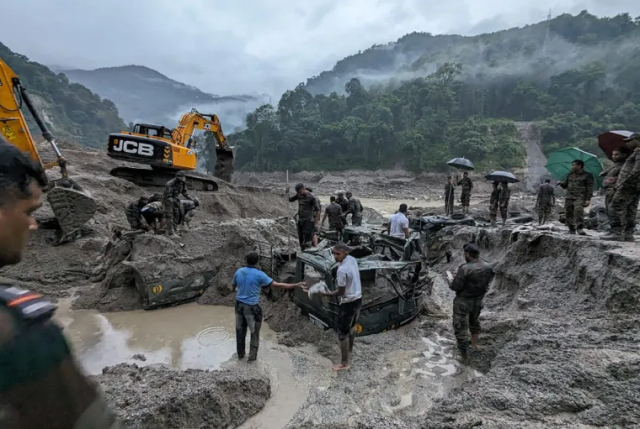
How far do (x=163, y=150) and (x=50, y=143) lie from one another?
4057 mm

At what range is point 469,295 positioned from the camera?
4949 millimetres

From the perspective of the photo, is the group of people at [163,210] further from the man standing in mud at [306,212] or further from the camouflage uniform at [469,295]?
the camouflage uniform at [469,295]

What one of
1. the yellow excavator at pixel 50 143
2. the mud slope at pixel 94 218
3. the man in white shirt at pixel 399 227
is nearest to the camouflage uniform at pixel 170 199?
the mud slope at pixel 94 218

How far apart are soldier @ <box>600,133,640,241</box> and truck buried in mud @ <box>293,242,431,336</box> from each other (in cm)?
302

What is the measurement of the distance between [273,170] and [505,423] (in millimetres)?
49691

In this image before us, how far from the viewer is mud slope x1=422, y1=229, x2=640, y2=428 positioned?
9.95ft

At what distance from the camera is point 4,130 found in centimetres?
816

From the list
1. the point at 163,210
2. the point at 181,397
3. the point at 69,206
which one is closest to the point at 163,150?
the point at 69,206

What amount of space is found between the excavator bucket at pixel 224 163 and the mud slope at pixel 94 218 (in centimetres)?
126

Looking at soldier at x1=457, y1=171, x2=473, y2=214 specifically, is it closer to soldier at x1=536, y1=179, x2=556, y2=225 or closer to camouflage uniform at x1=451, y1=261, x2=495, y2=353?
soldier at x1=536, y1=179, x2=556, y2=225

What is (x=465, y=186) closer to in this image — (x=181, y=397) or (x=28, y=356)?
(x=181, y=397)

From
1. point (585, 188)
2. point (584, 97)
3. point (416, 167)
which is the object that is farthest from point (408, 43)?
point (585, 188)

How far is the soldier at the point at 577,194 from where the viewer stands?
7.11 m

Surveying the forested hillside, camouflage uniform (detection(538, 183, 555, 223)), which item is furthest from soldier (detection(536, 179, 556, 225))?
the forested hillside
